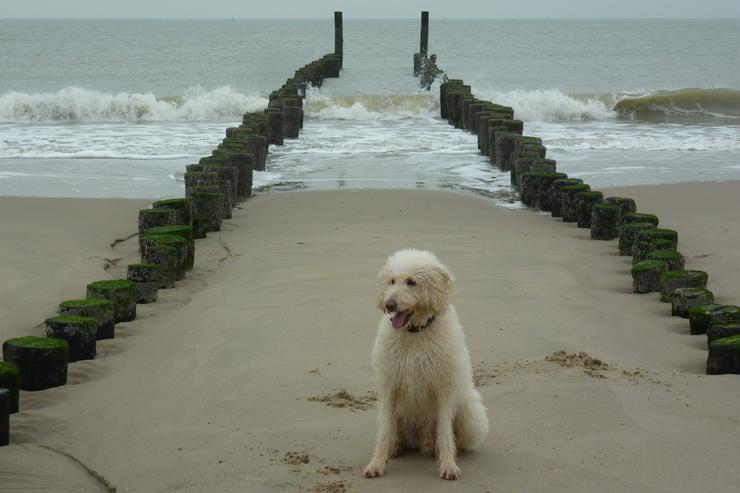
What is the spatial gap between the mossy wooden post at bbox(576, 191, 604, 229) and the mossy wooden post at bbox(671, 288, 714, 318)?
12.6 feet

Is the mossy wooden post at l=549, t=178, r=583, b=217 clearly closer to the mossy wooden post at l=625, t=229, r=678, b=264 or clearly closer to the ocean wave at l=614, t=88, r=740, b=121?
the mossy wooden post at l=625, t=229, r=678, b=264

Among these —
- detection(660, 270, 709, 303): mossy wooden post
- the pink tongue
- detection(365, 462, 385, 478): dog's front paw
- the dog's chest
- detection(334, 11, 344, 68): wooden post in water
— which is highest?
detection(334, 11, 344, 68): wooden post in water

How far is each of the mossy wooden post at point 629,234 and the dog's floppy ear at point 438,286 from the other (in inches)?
226

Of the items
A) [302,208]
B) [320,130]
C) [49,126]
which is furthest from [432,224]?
[49,126]

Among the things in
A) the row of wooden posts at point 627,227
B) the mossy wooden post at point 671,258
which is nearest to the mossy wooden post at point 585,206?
the row of wooden posts at point 627,227

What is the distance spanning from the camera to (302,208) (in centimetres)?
1222

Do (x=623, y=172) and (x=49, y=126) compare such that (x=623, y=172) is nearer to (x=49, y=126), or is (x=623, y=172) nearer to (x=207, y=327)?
(x=207, y=327)

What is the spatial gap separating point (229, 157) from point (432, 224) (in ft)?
11.6

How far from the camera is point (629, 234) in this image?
993cm

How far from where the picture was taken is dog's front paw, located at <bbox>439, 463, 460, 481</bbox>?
180 inches

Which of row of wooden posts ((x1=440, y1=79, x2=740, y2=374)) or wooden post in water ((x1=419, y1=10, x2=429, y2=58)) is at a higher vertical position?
wooden post in water ((x1=419, y1=10, x2=429, y2=58))

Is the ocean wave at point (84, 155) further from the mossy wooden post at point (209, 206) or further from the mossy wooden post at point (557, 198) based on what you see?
the mossy wooden post at point (557, 198)

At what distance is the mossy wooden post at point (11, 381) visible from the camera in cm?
555

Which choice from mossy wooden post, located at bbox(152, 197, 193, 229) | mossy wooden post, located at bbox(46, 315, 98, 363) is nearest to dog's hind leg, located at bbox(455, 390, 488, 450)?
mossy wooden post, located at bbox(46, 315, 98, 363)
